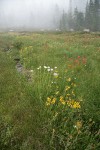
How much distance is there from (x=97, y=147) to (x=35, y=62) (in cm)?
688

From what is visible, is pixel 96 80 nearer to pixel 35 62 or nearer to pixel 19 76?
pixel 19 76

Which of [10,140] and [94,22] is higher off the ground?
[10,140]

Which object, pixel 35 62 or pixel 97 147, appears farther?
pixel 35 62

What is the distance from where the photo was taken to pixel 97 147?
15.4 feet

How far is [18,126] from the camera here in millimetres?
5266

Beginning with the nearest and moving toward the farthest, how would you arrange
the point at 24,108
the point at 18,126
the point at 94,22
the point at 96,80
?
the point at 18,126 < the point at 24,108 < the point at 96,80 < the point at 94,22

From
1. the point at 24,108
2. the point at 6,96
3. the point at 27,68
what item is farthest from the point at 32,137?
the point at 27,68

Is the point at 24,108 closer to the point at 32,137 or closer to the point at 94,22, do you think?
the point at 32,137

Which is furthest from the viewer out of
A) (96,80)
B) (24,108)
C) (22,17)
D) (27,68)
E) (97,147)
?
(22,17)

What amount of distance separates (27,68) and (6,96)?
12.3ft

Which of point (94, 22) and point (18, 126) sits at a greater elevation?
point (18, 126)

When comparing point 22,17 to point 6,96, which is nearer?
point 6,96

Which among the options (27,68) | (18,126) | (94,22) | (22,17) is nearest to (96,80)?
(18,126)

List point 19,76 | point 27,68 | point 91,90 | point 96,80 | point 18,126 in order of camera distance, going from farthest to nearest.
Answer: point 27,68
point 19,76
point 96,80
point 91,90
point 18,126
